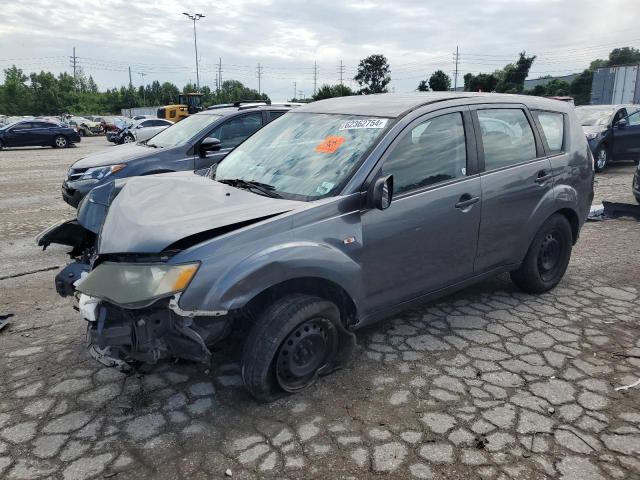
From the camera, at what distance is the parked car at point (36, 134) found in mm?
22438

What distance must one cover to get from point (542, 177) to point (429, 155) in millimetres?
1243

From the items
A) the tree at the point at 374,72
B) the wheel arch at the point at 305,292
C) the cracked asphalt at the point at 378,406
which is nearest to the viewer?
the cracked asphalt at the point at 378,406

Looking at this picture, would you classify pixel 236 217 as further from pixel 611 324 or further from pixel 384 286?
pixel 611 324

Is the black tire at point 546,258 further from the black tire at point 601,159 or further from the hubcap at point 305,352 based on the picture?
the black tire at point 601,159

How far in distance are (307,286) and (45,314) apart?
260cm

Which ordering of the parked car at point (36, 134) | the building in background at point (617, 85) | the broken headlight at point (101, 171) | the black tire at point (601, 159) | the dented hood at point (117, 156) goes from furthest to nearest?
the building in background at point (617, 85) < the parked car at point (36, 134) < the black tire at point (601, 159) < the dented hood at point (117, 156) < the broken headlight at point (101, 171)

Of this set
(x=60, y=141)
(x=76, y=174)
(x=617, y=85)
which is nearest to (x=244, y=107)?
(x=76, y=174)

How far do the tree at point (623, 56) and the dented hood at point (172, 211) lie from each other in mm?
85083

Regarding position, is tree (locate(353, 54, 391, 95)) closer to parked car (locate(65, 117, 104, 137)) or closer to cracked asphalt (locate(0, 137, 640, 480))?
parked car (locate(65, 117, 104, 137))

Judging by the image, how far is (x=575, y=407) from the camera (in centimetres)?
293

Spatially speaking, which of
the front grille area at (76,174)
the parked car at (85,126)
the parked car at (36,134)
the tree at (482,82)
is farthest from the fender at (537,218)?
the tree at (482,82)

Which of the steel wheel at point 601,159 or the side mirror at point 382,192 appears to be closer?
the side mirror at point 382,192

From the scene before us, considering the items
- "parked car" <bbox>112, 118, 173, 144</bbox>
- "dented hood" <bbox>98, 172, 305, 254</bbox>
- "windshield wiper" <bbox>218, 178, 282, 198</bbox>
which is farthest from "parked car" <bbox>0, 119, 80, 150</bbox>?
"windshield wiper" <bbox>218, 178, 282, 198</bbox>

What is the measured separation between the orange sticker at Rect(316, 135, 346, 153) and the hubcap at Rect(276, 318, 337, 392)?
1159mm
